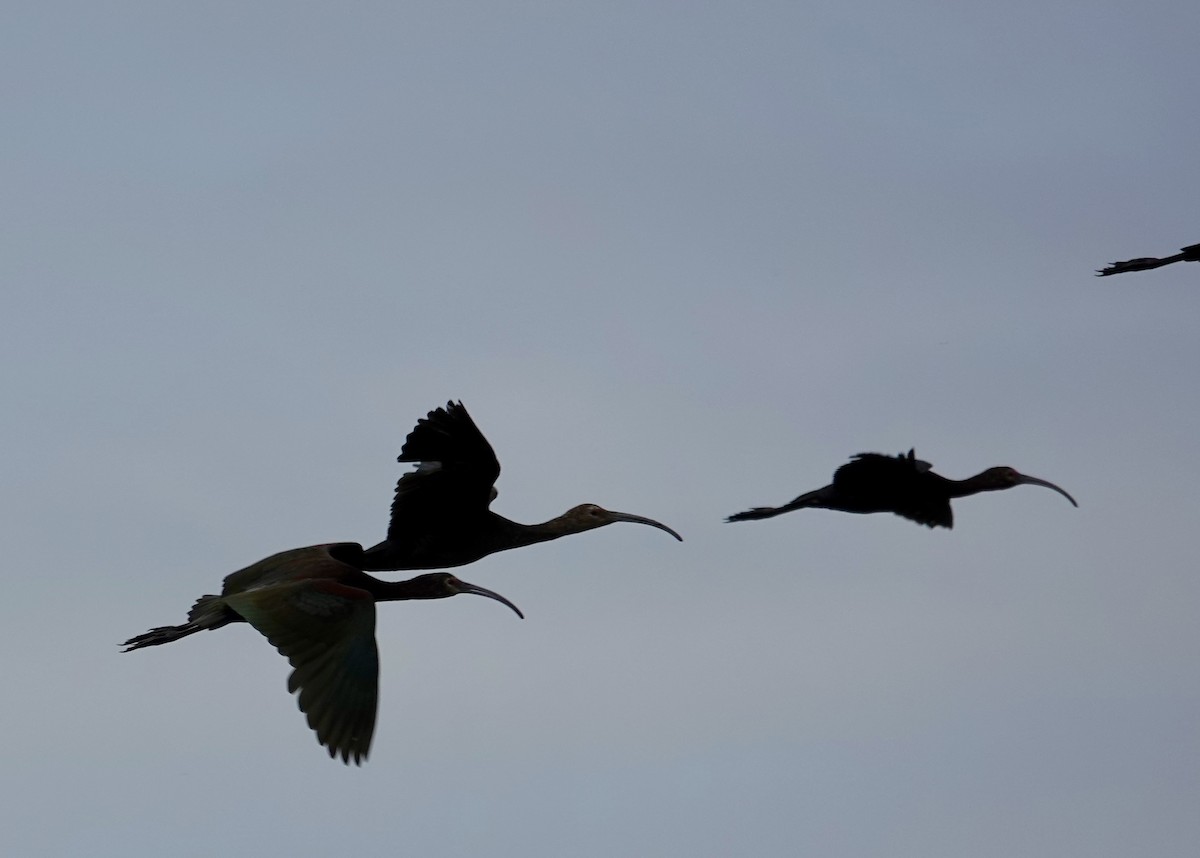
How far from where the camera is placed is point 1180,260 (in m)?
22.3

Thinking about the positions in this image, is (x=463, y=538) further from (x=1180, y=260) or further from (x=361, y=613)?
(x=1180, y=260)

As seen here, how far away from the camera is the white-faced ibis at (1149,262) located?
22234 millimetres

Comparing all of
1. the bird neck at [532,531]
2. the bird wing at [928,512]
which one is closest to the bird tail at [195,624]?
the bird neck at [532,531]

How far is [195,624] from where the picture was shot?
70.4ft

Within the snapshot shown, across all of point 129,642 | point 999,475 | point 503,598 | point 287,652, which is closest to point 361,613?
point 287,652

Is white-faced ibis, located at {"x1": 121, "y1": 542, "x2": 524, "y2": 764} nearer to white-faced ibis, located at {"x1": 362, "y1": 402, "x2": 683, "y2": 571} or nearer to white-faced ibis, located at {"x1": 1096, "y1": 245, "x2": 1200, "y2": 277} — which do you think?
white-faced ibis, located at {"x1": 362, "y1": 402, "x2": 683, "y2": 571}

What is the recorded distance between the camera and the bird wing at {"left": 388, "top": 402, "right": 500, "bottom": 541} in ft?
72.7

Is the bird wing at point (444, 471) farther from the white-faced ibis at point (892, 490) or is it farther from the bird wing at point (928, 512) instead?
the bird wing at point (928, 512)

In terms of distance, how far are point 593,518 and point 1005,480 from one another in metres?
5.16

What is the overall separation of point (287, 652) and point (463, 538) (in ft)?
13.4

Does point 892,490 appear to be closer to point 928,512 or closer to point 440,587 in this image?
point 928,512

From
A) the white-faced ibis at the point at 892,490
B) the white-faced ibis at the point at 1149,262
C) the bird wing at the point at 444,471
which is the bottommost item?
the white-faced ibis at the point at 892,490

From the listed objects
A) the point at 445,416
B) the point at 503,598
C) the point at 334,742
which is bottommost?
the point at 334,742

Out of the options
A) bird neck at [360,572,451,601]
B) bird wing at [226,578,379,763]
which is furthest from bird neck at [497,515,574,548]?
bird wing at [226,578,379,763]
